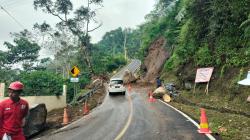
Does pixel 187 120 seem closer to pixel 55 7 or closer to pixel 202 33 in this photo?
pixel 202 33

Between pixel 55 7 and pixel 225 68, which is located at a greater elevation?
pixel 55 7

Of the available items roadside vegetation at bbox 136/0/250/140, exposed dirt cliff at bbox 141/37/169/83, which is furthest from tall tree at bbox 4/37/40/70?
roadside vegetation at bbox 136/0/250/140

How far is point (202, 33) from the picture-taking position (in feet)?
101

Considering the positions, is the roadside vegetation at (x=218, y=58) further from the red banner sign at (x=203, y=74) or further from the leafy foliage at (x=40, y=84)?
the leafy foliage at (x=40, y=84)

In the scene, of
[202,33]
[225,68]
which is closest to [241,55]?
[225,68]

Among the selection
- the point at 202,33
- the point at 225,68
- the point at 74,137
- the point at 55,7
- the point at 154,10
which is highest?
the point at 154,10

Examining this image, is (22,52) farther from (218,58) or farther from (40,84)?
(218,58)

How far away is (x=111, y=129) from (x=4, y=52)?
53.9 meters

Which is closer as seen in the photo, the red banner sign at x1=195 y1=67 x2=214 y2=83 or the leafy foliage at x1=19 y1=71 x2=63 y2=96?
the red banner sign at x1=195 y1=67 x2=214 y2=83

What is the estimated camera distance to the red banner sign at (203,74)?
84.3 ft

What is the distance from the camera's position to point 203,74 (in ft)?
86.4

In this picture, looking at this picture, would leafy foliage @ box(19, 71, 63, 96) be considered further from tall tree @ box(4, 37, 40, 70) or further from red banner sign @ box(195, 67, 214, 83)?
tall tree @ box(4, 37, 40, 70)

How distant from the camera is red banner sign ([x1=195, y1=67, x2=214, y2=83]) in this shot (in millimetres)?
25692

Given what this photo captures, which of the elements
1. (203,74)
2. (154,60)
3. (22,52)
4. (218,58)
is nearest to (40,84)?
(203,74)
